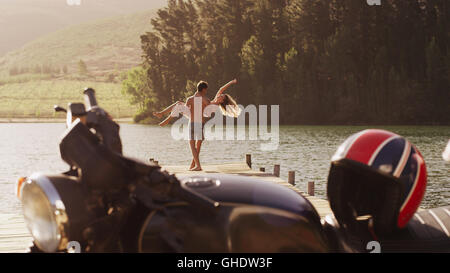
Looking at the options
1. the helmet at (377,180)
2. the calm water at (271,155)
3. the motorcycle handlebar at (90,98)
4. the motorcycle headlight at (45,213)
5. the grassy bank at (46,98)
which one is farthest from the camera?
the grassy bank at (46,98)

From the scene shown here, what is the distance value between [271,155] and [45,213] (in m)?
41.6

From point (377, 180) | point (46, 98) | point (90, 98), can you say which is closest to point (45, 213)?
point (90, 98)

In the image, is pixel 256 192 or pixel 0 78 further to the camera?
pixel 0 78

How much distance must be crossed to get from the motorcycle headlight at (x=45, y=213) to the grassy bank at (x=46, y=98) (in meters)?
114

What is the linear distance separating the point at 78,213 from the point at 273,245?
30.3 inches

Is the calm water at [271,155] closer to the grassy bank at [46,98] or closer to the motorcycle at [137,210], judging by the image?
the motorcycle at [137,210]

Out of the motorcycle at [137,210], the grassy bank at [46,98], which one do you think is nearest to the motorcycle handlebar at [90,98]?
the motorcycle at [137,210]

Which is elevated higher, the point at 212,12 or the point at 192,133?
the point at 212,12

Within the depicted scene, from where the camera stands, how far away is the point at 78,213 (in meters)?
2.18

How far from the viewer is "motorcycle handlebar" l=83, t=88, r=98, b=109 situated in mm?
2600

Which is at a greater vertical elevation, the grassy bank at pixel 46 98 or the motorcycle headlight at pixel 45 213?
the motorcycle headlight at pixel 45 213

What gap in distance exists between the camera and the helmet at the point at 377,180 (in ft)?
8.96
